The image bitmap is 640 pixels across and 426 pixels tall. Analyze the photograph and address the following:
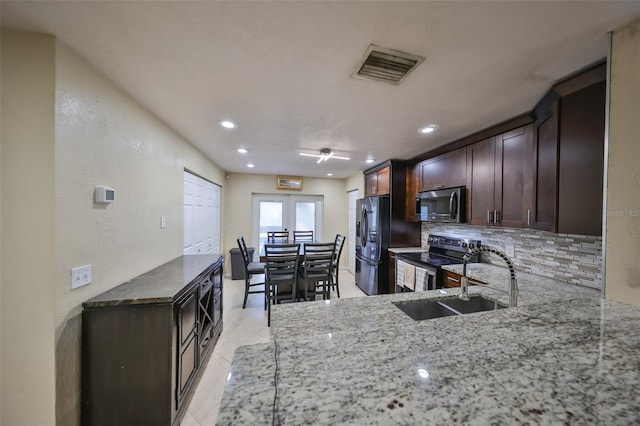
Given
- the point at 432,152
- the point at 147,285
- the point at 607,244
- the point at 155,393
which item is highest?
the point at 432,152

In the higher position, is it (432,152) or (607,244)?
(432,152)

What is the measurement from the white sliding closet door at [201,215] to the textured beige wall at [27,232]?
1.78 metres

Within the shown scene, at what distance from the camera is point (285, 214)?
18.2ft

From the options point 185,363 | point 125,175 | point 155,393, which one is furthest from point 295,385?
point 125,175

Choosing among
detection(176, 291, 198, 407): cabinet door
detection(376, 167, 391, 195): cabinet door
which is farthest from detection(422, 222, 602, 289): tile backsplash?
detection(176, 291, 198, 407): cabinet door

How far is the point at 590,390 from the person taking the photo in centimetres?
59

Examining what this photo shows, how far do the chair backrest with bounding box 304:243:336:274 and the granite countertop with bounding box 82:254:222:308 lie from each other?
1.26m

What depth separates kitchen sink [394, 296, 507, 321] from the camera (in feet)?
4.68

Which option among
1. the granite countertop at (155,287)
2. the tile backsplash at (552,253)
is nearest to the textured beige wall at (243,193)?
the granite countertop at (155,287)

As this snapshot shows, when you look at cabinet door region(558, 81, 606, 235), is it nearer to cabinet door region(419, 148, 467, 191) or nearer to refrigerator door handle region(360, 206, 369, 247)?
cabinet door region(419, 148, 467, 191)

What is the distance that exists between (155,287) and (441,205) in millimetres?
3065

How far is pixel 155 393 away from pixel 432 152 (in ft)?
12.0

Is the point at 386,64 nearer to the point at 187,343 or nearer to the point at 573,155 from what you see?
the point at 573,155

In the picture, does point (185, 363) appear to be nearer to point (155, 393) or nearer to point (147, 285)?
point (155, 393)
